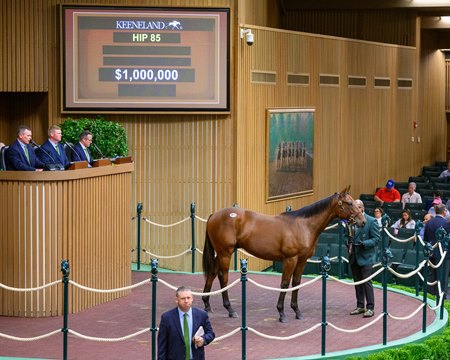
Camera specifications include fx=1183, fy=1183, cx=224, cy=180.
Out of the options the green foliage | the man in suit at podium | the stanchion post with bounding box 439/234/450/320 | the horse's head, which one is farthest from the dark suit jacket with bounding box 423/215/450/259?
the man in suit at podium

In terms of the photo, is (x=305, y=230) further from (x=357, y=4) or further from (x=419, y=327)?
(x=357, y=4)

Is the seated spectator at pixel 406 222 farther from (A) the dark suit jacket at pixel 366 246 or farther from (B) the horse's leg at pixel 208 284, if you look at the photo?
(B) the horse's leg at pixel 208 284

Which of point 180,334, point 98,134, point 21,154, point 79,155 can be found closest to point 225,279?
point 79,155

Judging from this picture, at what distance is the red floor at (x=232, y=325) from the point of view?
48.3ft

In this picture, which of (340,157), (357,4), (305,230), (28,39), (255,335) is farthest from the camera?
(357,4)

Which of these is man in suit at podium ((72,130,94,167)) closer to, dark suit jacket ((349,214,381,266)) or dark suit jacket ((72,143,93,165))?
dark suit jacket ((72,143,93,165))

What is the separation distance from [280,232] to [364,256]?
1.28m

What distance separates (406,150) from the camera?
115 ft

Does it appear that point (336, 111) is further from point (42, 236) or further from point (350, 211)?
point (42, 236)

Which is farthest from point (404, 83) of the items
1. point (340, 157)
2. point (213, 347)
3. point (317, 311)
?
point (213, 347)

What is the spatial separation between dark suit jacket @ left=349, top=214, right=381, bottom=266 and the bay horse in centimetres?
37

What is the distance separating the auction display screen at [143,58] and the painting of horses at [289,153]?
2.69 metres

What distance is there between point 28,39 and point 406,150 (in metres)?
15.9

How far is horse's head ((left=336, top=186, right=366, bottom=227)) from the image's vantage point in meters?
16.6
